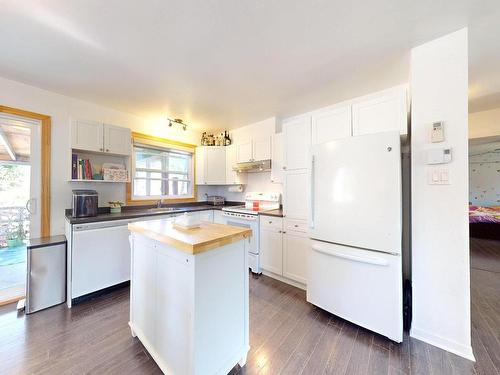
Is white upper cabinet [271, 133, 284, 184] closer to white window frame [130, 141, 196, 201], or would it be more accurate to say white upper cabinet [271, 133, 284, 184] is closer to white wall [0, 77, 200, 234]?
white window frame [130, 141, 196, 201]

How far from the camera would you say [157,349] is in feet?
4.49

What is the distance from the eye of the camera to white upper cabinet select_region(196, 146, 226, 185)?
154 inches

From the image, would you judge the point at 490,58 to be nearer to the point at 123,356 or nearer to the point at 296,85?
the point at 296,85

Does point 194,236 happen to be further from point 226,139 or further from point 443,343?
point 226,139

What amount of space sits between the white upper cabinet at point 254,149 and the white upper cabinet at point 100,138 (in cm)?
178

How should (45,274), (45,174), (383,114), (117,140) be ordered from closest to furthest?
1. (383,114)
2. (45,274)
3. (45,174)
4. (117,140)

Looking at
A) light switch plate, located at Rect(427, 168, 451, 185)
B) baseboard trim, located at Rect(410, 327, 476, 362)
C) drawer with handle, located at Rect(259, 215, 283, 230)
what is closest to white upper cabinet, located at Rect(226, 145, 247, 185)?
drawer with handle, located at Rect(259, 215, 283, 230)

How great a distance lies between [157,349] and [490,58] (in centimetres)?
378

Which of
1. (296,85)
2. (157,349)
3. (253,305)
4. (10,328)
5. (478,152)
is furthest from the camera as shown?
(478,152)

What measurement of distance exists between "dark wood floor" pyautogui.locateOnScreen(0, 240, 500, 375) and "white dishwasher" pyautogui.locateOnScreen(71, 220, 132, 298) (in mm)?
241

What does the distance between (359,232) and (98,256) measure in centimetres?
279

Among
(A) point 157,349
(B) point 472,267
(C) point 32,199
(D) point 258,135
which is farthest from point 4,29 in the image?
(B) point 472,267

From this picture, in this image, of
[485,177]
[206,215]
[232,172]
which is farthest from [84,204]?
[485,177]

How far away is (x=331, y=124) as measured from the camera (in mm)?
2307
